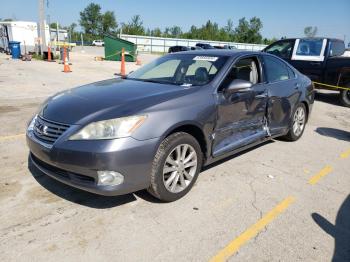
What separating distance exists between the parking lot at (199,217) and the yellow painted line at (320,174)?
16 mm

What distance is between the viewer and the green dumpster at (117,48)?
24938 millimetres

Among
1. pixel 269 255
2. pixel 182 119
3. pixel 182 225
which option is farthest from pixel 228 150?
pixel 269 255

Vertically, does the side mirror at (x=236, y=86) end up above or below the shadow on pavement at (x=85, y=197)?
above

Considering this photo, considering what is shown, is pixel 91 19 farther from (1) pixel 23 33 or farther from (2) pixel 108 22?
(1) pixel 23 33

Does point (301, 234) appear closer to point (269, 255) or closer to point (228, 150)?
point (269, 255)

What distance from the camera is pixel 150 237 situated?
2.94 m

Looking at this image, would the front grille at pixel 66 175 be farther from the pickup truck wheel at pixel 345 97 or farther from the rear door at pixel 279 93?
the pickup truck wheel at pixel 345 97

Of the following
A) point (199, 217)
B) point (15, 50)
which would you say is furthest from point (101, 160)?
point (15, 50)

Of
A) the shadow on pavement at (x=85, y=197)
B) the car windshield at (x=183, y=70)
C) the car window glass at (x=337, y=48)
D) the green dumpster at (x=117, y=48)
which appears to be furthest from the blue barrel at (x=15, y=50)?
the shadow on pavement at (x=85, y=197)

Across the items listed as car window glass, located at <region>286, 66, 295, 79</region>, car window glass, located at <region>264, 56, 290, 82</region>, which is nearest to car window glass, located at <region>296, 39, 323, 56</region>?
car window glass, located at <region>286, 66, 295, 79</region>

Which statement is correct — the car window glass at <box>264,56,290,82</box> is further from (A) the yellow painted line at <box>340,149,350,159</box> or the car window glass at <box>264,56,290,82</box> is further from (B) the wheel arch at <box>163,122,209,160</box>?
(B) the wheel arch at <box>163,122,209,160</box>

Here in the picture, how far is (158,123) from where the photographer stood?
10.4 feet

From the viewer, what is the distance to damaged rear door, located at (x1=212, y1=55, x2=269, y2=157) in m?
3.95

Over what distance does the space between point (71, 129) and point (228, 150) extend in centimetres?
196
